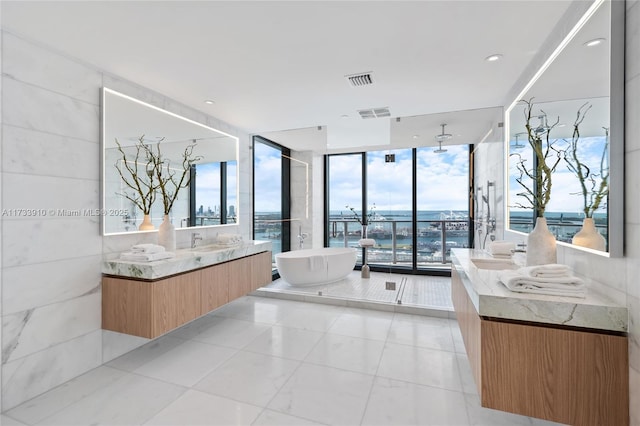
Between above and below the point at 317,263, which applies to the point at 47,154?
above

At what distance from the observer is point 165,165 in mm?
3160

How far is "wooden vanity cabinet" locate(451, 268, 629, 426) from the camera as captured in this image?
4.28 feet

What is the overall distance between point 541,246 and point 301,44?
2.15 meters

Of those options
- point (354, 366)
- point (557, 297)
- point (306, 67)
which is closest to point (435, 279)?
point (354, 366)

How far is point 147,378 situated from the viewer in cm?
233

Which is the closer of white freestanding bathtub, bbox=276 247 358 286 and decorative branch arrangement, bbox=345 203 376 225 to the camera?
white freestanding bathtub, bbox=276 247 358 286

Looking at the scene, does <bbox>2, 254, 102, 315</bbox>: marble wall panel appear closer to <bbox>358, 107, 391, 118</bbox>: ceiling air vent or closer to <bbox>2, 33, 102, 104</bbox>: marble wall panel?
<bbox>2, 33, 102, 104</bbox>: marble wall panel

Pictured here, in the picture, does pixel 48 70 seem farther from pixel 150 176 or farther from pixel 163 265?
pixel 163 265

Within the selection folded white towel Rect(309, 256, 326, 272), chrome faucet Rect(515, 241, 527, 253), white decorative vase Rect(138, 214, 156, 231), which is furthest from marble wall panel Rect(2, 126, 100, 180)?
chrome faucet Rect(515, 241, 527, 253)

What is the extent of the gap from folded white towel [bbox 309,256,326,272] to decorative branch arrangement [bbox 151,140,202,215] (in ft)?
6.77

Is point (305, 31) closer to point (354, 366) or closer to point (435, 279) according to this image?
point (354, 366)

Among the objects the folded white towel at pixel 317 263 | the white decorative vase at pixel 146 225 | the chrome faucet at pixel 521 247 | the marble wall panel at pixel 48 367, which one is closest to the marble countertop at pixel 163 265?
the white decorative vase at pixel 146 225

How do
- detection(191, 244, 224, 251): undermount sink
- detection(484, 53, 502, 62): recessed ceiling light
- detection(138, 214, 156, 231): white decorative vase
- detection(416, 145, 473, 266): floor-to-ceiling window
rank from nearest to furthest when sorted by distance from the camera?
1. detection(484, 53, 502, 62): recessed ceiling light
2. detection(138, 214, 156, 231): white decorative vase
3. detection(191, 244, 224, 251): undermount sink
4. detection(416, 145, 473, 266): floor-to-ceiling window

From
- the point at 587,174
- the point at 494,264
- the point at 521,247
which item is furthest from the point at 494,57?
the point at 494,264
